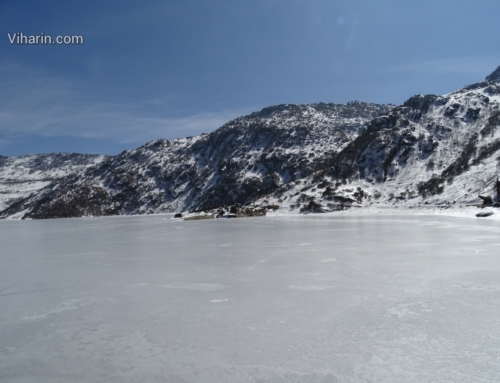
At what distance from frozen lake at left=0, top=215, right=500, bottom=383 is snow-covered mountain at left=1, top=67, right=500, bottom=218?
5087 cm

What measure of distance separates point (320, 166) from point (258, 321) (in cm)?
11933

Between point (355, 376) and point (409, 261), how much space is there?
11.6m

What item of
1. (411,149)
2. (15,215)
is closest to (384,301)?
(411,149)

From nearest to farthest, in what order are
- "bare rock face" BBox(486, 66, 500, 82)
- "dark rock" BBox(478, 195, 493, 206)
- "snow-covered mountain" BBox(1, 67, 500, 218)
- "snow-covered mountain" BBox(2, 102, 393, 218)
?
"dark rock" BBox(478, 195, 493, 206), "snow-covered mountain" BBox(1, 67, 500, 218), "snow-covered mountain" BBox(2, 102, 393, 218), "bare rock face" BBox(486, 66, 500, 82)

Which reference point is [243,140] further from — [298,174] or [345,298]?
[345,298]

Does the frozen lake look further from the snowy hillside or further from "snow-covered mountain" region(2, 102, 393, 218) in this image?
"snow-covered mountain" region(2, 102, 393, 218)

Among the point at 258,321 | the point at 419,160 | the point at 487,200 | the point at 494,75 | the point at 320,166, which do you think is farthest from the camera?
the point at 494,75

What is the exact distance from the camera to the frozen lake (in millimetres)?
6371

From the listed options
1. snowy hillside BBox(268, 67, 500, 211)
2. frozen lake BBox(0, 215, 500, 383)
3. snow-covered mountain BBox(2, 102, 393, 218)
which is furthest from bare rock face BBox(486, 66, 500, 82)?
frozen lake BBox(0, 215, 500, 383)

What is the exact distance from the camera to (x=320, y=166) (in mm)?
124875

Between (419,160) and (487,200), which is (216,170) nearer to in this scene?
(419,160)

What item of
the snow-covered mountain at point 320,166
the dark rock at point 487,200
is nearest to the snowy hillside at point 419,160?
the snow-covered mountain at point 320,166

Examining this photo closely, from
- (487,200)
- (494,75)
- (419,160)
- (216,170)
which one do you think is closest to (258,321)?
(487,200)

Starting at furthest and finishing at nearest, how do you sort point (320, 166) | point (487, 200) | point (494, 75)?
point (494, 75) → point (320, 166) → point (487, 200)
